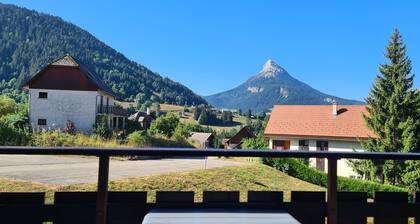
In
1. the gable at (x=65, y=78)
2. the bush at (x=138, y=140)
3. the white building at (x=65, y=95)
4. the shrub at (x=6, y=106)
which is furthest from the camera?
the shrub at (x=6, y=106)

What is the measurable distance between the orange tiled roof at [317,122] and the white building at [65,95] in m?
18.7

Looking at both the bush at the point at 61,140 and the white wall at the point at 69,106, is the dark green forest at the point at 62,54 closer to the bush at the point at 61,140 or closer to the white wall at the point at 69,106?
the white wall at the point at 69,106

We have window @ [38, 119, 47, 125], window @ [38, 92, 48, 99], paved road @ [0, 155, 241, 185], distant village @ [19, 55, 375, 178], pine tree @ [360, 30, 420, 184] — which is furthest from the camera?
window @ [38, 92, 48, 99]

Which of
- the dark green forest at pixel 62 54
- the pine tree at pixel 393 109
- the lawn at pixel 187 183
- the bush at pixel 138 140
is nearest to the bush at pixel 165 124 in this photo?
the bush at pixel 138 140

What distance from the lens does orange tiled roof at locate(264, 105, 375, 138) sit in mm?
40062

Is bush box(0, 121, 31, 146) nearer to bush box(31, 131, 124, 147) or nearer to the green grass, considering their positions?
bush box(31, 131, 124, 147)

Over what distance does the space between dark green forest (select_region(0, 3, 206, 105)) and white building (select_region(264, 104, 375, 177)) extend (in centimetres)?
7372

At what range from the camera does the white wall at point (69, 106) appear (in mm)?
33281

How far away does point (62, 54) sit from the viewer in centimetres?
10756

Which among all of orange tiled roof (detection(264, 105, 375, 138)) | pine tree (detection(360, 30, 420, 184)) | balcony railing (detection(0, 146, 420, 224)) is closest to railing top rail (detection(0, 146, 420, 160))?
balcony railing (detection(0, 146, 420, 224))

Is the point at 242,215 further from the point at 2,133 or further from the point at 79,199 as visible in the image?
the point at 2,133

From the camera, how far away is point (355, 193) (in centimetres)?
208

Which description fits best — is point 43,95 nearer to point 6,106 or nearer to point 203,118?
point 6,106

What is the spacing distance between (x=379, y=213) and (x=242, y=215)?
32.0 inches
